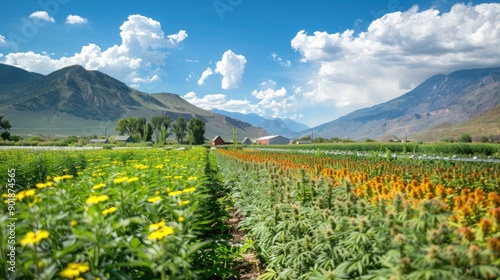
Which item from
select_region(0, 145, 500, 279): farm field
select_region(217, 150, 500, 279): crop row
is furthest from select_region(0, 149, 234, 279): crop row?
select_region(217, 150, 500, 279): crop row

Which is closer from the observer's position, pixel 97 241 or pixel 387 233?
pixel 97 241

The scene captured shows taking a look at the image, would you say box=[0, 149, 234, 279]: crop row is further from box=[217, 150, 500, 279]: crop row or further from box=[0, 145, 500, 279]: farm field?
box=[217, 150, 500, 279]: crop row

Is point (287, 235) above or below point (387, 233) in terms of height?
below

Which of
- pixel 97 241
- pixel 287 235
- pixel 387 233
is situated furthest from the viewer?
pixel 287 235

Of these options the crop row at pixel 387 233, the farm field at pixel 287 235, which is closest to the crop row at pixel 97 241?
the farm field at pixel 287 235

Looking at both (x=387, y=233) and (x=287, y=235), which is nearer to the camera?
(x=387, y=233)

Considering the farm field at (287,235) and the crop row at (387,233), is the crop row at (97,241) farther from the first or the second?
the crop row at (387,233)

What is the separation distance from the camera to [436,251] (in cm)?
221

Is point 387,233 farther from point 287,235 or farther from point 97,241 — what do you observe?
point 97,241

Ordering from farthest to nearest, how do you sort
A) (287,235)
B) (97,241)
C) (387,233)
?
(287,235), (387,233), (97,241)

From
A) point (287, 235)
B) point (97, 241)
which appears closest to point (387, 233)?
point (287, 235)

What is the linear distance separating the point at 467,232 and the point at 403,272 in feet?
1.73

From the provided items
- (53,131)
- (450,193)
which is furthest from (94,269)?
(53,131)

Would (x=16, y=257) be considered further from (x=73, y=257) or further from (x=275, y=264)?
(x=275, y=264)
